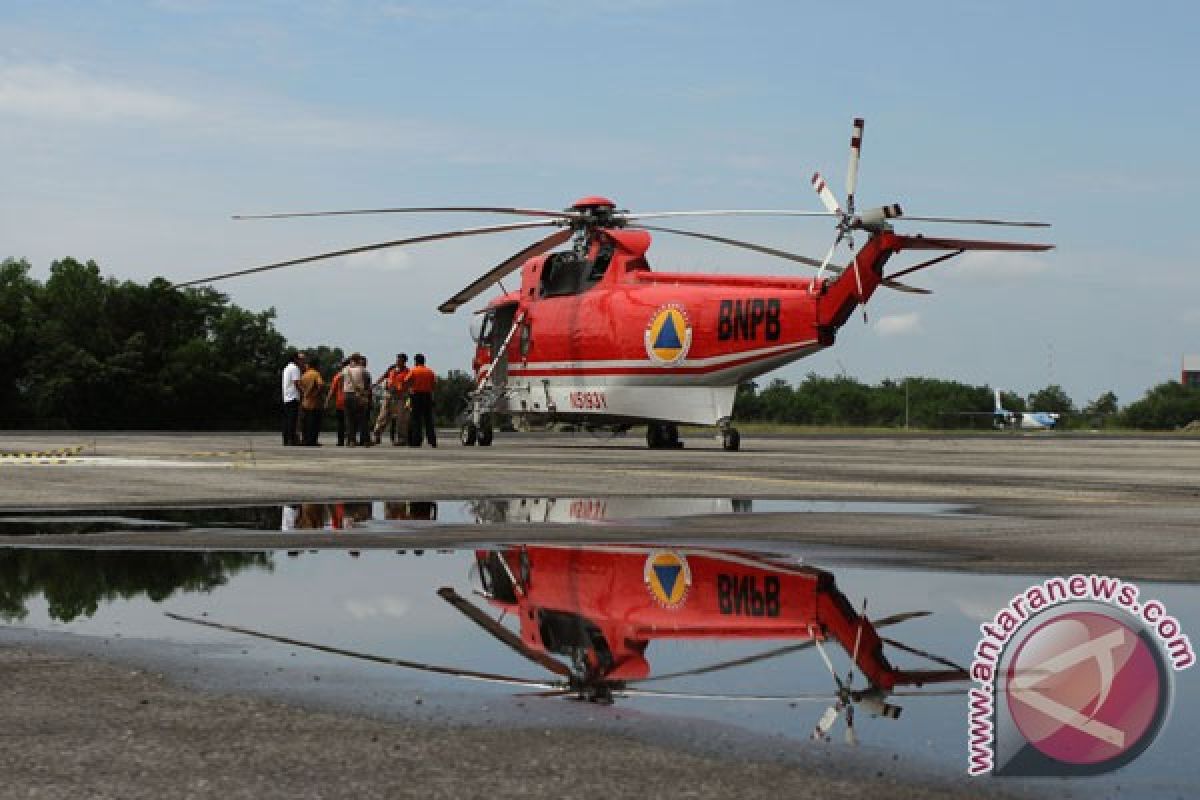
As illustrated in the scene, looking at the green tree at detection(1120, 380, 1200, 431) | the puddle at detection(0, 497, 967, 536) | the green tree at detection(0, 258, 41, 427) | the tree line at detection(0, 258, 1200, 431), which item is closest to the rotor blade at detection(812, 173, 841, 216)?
the puddle at detection(0, 497, 967, 536)

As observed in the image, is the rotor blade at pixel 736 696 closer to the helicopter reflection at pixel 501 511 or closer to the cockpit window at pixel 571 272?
the helicopter reflection at pixel 501 511

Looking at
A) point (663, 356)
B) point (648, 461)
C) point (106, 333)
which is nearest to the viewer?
point (648, 461)

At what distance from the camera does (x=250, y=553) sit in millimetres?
9711

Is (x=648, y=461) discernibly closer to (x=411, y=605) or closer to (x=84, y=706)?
(x=411, y=605)

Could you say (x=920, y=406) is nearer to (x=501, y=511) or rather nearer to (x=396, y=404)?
(x=396, y=404)

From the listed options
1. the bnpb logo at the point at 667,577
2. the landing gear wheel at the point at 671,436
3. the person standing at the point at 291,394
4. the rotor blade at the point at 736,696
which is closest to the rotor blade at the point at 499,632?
the rotor blade at the point at 736,696

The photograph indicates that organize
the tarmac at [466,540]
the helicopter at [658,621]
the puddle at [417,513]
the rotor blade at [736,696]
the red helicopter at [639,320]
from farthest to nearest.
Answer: the red helicopter at [639,320]
the puddle at [417,513]
the helicopter at [658,621]
the rotor blade at [736,696]
the tarmac at [466,540]

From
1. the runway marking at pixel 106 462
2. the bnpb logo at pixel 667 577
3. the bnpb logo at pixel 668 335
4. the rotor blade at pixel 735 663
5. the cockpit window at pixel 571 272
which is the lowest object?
the rotor blade at pixel 735 663

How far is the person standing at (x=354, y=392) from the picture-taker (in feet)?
117

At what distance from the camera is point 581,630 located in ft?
20.7

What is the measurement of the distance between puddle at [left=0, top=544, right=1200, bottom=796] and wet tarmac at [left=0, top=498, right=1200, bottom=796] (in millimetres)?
16

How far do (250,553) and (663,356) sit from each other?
2417 centimetres

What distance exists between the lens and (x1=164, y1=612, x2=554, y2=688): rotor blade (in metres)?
5.25

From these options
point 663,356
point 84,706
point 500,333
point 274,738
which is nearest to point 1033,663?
point 274,738
